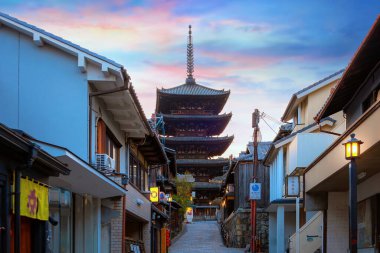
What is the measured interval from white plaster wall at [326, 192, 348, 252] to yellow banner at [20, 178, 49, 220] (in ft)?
39.2

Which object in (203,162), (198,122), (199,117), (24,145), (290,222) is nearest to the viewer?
(24,145)

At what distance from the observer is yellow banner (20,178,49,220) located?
8.52m

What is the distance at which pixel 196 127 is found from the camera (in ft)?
234

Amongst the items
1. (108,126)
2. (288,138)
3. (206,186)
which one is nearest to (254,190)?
(288,138)

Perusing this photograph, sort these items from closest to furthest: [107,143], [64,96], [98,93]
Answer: [64,96] < [98,93] < [107,143]

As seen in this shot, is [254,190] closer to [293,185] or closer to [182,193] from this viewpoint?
[293,185]

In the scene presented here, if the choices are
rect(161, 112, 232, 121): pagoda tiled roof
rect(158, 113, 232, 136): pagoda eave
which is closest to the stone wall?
rect(161, 112, 232, 121): pagoda tiled roof

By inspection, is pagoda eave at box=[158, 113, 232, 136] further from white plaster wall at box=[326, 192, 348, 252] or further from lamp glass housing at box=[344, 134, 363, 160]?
lamp glass housing at box=[344, 134, 363, 160]

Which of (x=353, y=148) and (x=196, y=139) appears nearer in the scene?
(x=353, y=148)

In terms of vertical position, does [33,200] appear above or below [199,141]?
below

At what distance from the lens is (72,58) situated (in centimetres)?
1520

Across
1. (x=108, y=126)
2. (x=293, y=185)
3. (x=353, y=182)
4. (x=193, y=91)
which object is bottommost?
(x=293, y=185)

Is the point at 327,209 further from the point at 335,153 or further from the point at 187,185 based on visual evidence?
the point at 187,185

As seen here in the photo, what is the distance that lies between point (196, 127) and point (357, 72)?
56.0 m
